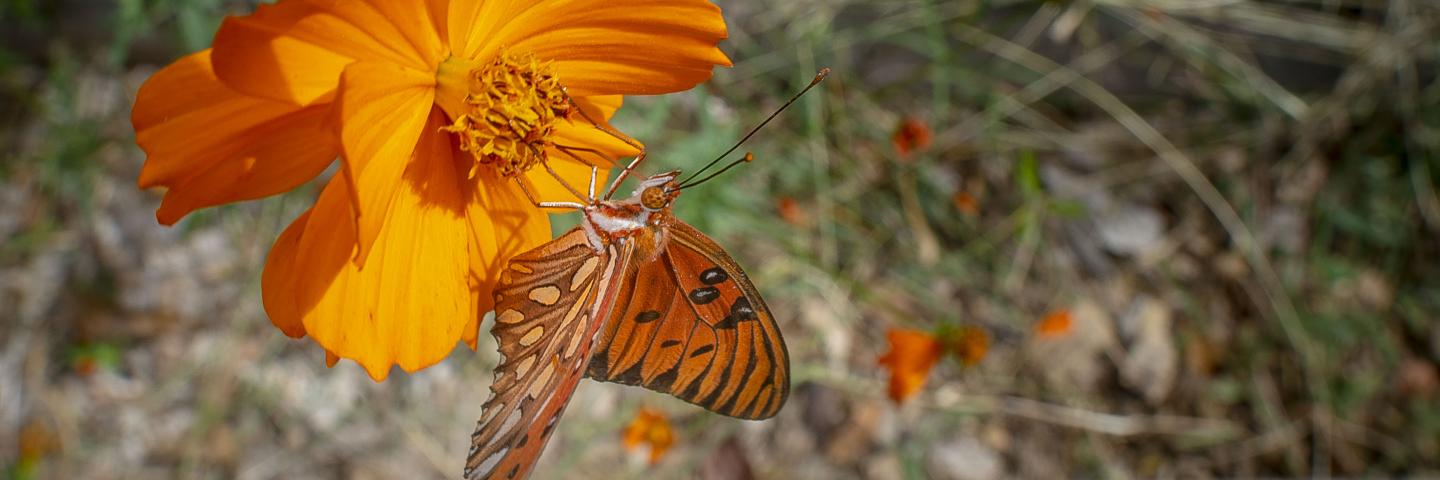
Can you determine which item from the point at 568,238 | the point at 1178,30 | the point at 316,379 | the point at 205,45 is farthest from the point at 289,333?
the point at 1178,30

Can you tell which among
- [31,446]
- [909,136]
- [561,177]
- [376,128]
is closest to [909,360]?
[909,136]

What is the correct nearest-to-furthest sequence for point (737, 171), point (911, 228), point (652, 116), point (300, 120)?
point (300, 120) < point (652, 116) < point (737, 171) < point (911, 228)

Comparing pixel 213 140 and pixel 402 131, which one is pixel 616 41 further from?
pixel 213 140

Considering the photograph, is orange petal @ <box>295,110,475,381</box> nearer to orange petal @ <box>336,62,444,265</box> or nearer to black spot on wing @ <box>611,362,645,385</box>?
orange petal @ <box>336,62,444,265</box>

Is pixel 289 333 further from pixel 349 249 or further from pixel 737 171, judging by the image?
pixel 737 171

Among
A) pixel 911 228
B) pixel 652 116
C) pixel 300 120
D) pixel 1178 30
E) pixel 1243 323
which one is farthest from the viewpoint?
pixel 1243 323

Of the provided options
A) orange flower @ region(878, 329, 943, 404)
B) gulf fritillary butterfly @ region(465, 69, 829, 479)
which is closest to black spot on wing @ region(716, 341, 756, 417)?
gulf fritillary butterfly @ region(465, 69, 829, 479)

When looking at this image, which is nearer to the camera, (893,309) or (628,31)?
(628,31)
